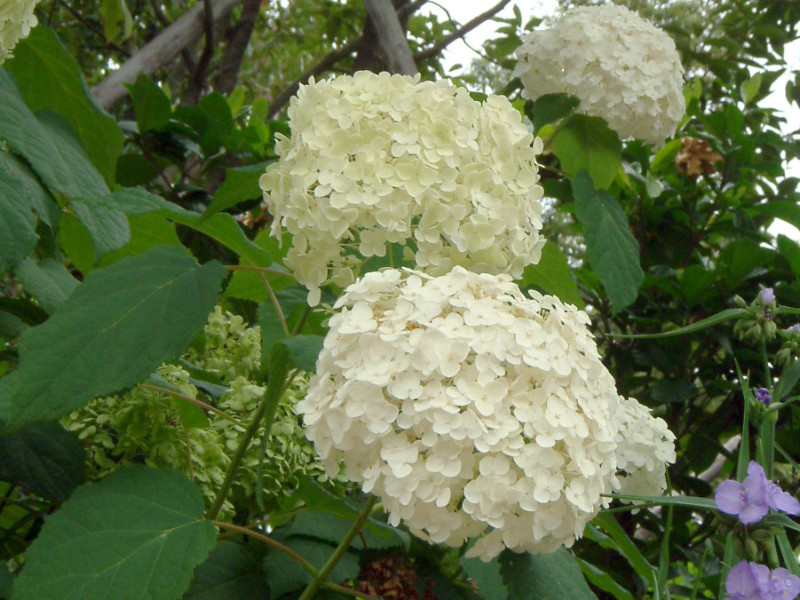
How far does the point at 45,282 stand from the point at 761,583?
0.81 m

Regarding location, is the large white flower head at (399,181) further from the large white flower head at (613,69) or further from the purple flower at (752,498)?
the large white flower head at (613,69)

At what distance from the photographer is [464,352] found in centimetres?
75

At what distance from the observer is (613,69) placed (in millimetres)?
1553

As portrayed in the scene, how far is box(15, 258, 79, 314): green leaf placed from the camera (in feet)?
3.20

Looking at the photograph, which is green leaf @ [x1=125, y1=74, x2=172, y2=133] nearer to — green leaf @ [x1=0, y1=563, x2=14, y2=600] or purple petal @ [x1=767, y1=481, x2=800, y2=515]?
green leaf @ [x1=0, y1=563, x2=14, y2=600]

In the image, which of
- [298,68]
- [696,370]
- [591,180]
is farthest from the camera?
[298,68]

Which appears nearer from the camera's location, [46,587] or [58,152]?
[46,587]

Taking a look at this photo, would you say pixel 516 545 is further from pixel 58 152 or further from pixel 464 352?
pixel 58 152

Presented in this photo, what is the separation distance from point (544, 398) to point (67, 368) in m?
0.43

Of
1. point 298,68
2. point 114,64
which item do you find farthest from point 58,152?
point 298,68

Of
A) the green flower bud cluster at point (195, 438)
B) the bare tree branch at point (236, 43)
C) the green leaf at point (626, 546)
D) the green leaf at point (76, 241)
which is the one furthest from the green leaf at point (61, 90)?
the bare tree branch at point (236, 43)

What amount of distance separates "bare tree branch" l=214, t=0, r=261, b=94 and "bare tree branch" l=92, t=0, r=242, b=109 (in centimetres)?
38

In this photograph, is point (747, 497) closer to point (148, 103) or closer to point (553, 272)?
point (553, 272)

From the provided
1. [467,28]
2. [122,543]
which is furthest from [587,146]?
[122,543]
